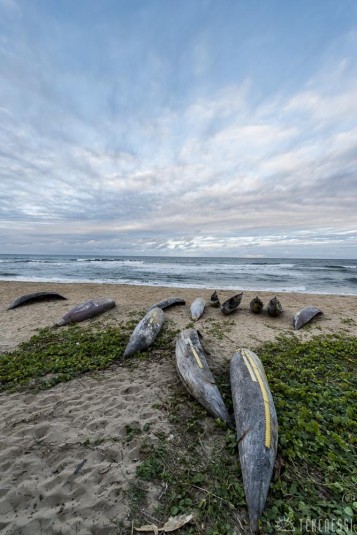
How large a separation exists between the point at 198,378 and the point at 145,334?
261 centimetres

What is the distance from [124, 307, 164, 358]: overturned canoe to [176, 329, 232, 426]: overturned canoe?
3.70 ft

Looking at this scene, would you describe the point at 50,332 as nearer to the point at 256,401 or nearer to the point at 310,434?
the point at 256,401

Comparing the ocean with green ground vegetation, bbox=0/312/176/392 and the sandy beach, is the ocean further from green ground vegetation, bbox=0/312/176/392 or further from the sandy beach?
the sandy beach

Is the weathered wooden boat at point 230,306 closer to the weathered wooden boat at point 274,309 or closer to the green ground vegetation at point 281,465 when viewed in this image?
the weathered wooden boat at point 274,309

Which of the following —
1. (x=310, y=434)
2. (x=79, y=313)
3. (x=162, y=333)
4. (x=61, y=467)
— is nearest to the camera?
(x=61, y=467)

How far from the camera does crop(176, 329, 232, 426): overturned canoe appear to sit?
3674 mm

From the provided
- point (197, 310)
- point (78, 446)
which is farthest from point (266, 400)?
point (197, 310)

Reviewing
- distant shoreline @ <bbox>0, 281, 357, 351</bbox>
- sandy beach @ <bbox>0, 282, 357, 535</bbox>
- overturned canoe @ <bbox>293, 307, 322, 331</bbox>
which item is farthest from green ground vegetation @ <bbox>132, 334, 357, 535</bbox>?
overturned canoe @ <bbox>293, 307, 322, 331</bbox>

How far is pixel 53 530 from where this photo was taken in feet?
7.20

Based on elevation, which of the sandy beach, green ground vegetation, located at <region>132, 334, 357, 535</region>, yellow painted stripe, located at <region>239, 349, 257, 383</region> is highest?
yellow painted stripe, located at <region>239, 349, 257, 383</region>

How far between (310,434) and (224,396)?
4.42 feet

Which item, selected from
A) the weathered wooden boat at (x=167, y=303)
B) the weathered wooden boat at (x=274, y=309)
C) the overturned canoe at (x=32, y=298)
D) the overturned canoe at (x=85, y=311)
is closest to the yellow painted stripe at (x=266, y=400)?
the weathered wooden boat at (x=274, y=309)

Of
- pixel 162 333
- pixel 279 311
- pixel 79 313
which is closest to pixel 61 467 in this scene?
pixel 162 333

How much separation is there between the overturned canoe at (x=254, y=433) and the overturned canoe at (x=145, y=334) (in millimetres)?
2692
